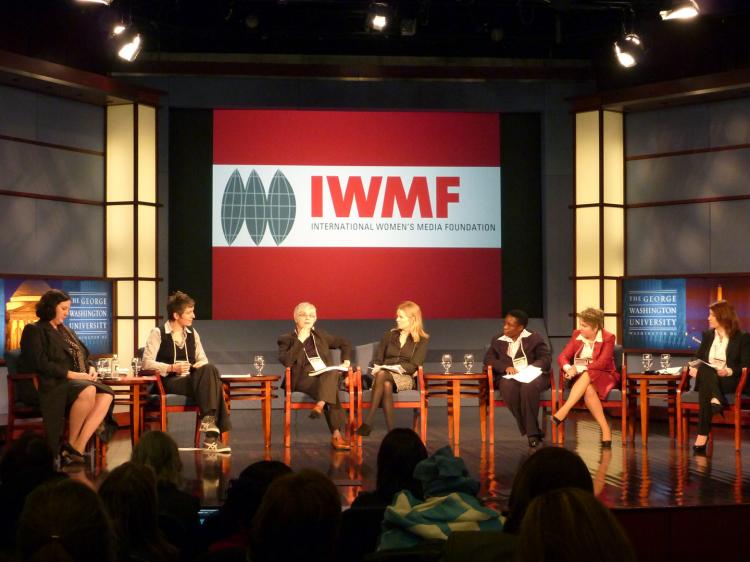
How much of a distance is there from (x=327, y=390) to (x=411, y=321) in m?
0.86

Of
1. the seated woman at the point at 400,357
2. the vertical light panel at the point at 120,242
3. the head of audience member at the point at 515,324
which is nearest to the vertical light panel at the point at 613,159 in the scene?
the head of audience member at the point at 515,324

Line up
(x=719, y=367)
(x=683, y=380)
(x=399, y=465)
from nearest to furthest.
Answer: (x=399, y=465)
(x=719, y=367)
(x=683, y=380)

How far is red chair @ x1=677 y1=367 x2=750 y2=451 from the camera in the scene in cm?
689

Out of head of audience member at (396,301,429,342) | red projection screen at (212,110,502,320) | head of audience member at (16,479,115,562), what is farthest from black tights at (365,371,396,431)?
head of audience member at (16,479,115,562)

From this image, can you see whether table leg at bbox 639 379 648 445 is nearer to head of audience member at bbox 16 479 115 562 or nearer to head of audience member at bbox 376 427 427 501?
head of audience member at bbox 376 427 427 501

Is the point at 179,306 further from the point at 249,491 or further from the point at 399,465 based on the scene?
the point at 249,491

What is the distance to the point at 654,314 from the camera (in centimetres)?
964

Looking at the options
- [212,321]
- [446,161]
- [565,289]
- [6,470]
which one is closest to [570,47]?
[446,161]

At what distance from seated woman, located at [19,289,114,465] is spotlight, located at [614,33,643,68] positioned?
16.9 ft

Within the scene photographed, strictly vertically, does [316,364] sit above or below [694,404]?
above

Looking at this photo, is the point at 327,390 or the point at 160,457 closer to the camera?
the point at 160,457

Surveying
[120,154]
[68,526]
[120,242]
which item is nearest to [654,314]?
[120,242]

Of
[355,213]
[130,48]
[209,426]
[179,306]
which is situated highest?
[130,48]

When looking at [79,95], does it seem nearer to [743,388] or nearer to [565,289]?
[565,289]
